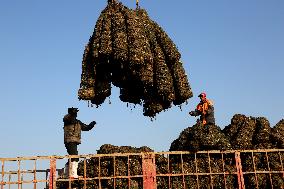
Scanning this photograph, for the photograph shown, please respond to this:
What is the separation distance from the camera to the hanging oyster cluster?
11.7 metres

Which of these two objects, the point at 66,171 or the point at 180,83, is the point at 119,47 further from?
the point at 66,171

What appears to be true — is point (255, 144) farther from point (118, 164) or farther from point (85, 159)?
point (85, 159)

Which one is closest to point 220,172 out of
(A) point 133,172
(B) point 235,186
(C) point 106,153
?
(B) point 235,186

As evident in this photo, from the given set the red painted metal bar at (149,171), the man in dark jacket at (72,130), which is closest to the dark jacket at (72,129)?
the man in dark jacket at (72,130)

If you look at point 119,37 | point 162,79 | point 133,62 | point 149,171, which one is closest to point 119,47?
point 119,37

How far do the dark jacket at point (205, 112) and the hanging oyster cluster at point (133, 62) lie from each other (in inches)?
22.1

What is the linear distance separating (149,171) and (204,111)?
340 centimetres

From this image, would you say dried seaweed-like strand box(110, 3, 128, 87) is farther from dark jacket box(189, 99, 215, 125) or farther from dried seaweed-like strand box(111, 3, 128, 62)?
dark jacket box(189, 99, 215, 125)

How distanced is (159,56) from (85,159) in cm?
428

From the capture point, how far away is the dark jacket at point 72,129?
37.9 ft

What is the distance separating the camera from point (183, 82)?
40.1 ft

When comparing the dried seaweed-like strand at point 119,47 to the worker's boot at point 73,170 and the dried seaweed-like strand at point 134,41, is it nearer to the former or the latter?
the dried seaweed-like strand at point 134,41

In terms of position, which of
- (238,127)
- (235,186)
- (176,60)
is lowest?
(235,186)

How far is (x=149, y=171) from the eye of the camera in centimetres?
995
